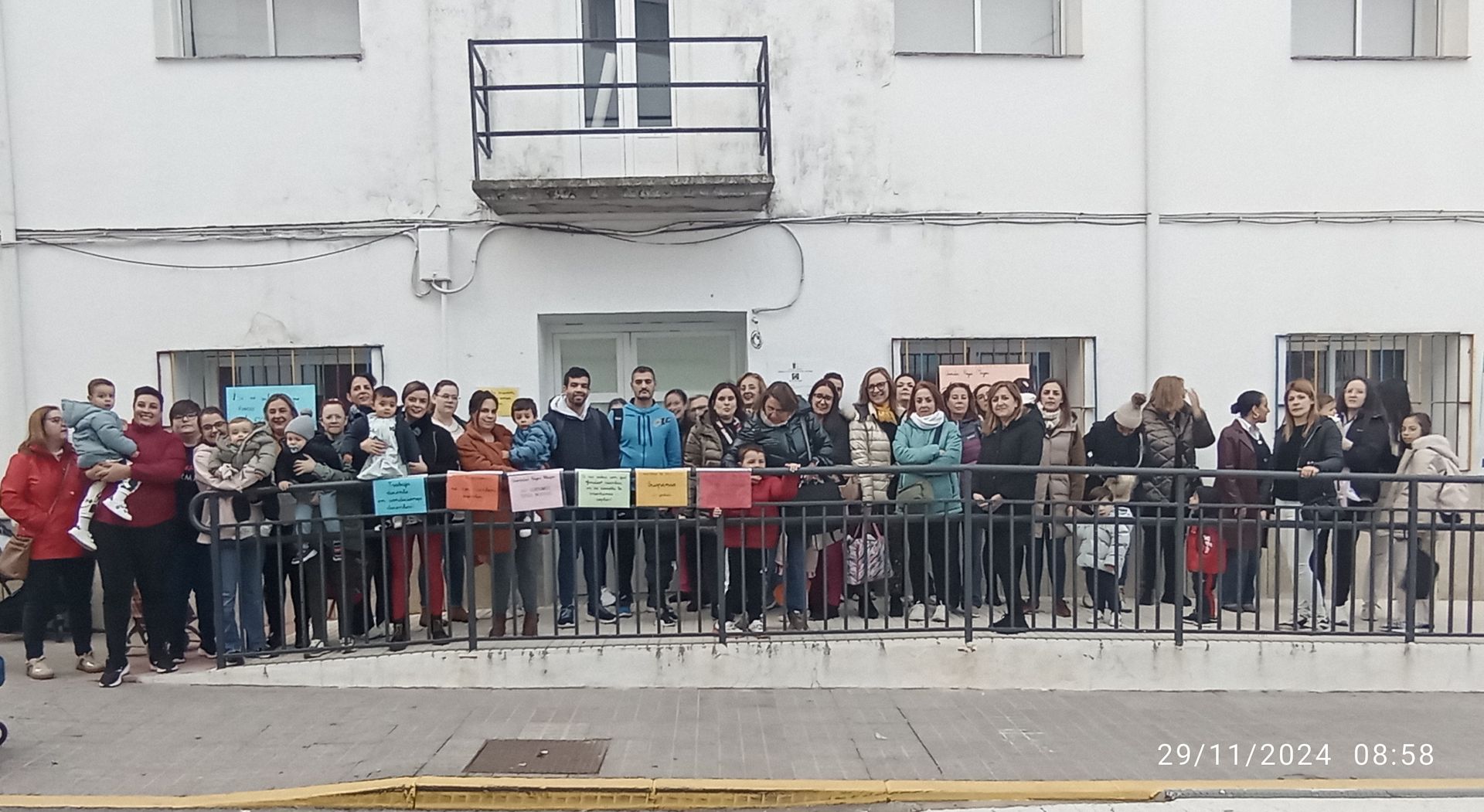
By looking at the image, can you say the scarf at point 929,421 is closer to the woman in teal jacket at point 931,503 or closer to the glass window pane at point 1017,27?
the woman in teal jacket at point 931,503

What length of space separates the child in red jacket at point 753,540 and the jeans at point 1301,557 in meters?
3.36

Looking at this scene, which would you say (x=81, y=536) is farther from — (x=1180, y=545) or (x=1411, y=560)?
(x=1411, y=560)

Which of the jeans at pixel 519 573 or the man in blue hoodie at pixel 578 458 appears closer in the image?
the jeans at pixel 519 573

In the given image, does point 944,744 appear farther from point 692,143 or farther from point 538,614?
point 692,143

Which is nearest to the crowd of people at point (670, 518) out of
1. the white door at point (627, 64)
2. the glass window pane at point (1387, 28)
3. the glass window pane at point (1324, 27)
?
the white door at point (627, 64)

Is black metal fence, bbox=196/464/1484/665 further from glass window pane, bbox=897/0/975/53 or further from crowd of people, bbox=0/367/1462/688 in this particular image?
glass window pane, bbox=897/0/975/53

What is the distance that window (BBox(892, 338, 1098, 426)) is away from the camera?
834cm

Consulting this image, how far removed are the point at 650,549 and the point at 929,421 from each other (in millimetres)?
2135

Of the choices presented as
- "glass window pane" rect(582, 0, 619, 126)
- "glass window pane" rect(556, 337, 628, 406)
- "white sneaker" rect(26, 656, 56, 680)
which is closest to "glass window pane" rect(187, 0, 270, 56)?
"glass window pane" rect(582, 0, 619, 126)

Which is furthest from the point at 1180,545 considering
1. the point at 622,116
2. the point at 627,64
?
the point at 627,64

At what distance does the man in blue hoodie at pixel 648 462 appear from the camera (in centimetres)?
649

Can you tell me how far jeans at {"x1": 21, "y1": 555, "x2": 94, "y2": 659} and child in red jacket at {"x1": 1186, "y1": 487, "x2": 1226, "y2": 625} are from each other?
7323mm

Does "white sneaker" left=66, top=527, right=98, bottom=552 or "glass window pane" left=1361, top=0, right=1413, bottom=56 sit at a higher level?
"glass window pane" left=1361, top=0, right=1413, bottom=56

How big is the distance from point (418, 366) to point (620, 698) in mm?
3677
